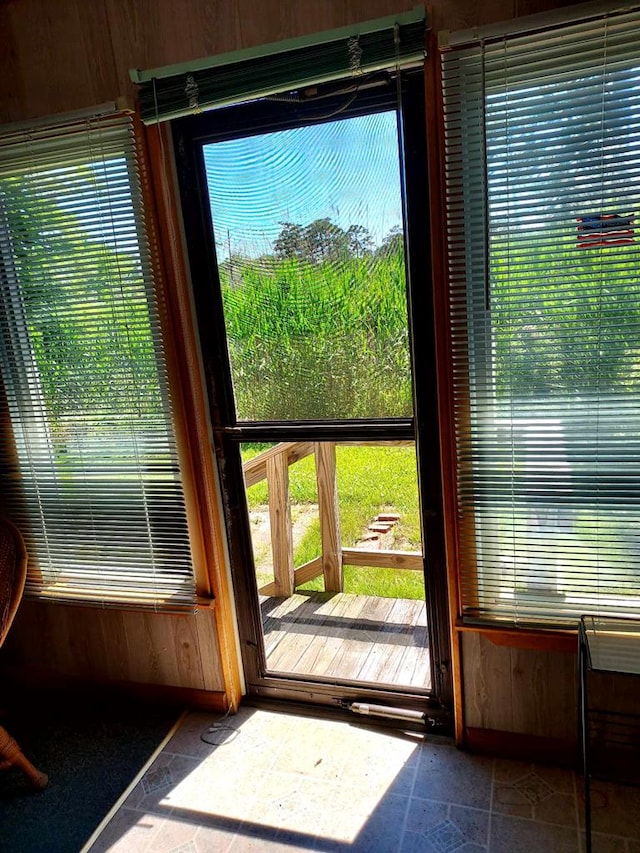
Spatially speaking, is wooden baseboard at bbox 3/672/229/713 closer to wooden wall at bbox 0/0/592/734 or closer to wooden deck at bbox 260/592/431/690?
wooden wall at bbox 0/0/592/734

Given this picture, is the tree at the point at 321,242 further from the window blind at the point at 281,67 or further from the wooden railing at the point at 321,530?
the wooden railing at the point at 321,530

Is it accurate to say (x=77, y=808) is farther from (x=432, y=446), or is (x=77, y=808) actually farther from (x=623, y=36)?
(x=623, y=36)

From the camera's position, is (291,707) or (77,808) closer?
(77,808)

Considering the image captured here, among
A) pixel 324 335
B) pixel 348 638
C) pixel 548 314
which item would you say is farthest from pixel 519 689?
→ pixel 324 335

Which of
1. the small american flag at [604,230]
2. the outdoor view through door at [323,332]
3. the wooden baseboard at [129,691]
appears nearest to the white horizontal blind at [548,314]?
the small american flag at [604,230]

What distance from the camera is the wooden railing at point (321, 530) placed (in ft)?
7.63

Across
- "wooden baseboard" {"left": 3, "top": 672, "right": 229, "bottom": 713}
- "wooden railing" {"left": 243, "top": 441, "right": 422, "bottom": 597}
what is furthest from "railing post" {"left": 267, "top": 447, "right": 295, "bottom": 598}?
"wooden baseboard" {"left": 3, "top": 672, "right": 229, "bottom": 713}

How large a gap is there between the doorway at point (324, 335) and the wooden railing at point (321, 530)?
0.01 metres

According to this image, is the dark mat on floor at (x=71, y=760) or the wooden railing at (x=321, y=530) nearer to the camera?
the dark mat on floor at (x=71, y=760)

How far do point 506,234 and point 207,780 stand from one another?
1989mm

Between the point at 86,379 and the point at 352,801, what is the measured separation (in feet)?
5.51

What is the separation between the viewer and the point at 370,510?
2326 millimetres

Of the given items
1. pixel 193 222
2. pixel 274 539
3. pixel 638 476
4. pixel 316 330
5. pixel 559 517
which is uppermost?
pixel 193 222

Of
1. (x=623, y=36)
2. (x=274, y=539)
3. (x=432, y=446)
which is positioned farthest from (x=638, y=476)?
(x=274, y=539)
